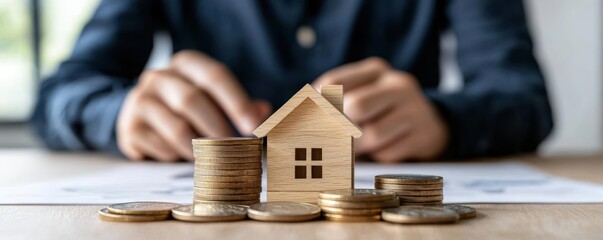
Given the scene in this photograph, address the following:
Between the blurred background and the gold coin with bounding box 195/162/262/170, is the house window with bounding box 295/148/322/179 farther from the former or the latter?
the blurred background

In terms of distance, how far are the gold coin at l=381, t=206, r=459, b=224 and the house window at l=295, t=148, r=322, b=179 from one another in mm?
105

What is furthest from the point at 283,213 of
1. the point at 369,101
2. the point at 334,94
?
the point at 369,101

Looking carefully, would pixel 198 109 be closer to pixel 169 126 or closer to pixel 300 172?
pixel 169 126

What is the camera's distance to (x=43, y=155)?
47.9 inches

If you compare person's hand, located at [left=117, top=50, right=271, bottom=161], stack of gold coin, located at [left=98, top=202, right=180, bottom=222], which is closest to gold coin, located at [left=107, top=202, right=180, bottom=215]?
stack of gold coin, located at [left=98, top=202, right=180, bottom=222]

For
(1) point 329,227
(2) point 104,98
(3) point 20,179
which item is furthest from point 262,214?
(2) point 104,98

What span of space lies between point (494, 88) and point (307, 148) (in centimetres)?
75

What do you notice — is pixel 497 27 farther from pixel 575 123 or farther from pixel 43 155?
pixel 575 123

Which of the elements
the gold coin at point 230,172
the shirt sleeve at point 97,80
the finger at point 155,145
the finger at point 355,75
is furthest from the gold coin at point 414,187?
the shirt sleeve at point 97,80

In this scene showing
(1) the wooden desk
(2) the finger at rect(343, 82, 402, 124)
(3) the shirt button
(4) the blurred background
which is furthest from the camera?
(4) the blurred background

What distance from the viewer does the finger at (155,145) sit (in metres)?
1.03

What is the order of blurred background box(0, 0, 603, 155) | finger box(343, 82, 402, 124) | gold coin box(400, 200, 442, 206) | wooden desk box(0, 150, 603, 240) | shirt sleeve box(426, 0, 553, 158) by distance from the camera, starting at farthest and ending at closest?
blurred background box(0, 0, 603, 155) → shirt sleeve box(426, 0, 553, 158) → finger box(343, 82, 402, 124) → gold coin box(400, 200, 442, 206) → wooden desk box(0, 150, 603, 240)

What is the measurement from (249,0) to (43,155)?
0.54m

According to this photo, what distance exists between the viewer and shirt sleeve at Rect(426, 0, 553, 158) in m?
1.11
